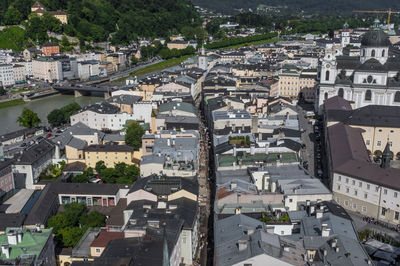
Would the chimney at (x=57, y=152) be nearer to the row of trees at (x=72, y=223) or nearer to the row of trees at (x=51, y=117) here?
the row of trees at (x=72, y=223)

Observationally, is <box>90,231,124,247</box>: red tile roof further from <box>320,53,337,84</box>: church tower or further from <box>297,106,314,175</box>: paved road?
<box>320,53,337,84</box>: church tower

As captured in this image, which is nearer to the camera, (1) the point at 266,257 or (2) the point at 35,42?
(1) the point at 266,257

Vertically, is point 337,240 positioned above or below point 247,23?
below

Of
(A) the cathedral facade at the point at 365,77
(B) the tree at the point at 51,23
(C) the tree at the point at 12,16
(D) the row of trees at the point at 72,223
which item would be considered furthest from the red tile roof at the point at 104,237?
(C) the tree at the point at 12,16

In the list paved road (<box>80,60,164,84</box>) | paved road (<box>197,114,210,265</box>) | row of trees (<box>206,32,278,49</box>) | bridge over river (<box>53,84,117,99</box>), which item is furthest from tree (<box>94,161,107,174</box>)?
row of trees (<box>206,32,278,49</box>)

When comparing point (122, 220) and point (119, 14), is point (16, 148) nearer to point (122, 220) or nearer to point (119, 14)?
point (122, 220)

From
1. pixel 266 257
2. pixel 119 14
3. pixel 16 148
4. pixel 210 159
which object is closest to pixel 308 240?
pixel 266 257

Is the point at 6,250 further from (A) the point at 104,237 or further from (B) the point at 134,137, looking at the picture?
(B) the point at 134,137
